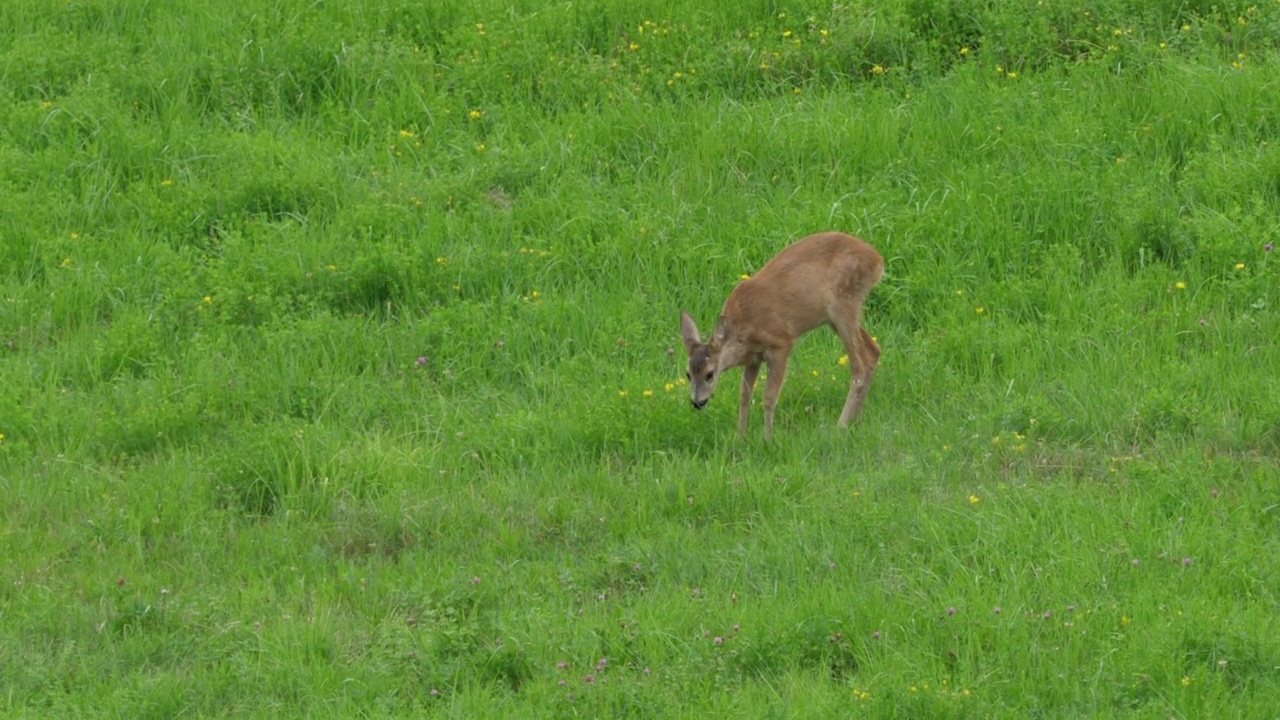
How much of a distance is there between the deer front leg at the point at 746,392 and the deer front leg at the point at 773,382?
0.10 metres

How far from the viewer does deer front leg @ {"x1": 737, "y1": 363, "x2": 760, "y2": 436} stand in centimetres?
1034

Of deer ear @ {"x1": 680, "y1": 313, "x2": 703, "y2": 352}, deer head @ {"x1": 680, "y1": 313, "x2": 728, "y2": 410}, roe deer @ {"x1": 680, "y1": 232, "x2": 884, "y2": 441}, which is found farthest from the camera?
roe deer @ {"x1": 680, "y1": 232, "x2": 884, "y2": 441}

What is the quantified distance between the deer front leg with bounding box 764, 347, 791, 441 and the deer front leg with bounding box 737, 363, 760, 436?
0.32 ft

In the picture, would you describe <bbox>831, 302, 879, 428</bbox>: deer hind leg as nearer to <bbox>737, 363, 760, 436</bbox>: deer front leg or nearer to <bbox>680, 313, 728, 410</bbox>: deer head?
<bbox>737, 363, 760, 436</bbox>: deer front leg

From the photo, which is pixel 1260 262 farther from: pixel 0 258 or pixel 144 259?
pixel 0 258

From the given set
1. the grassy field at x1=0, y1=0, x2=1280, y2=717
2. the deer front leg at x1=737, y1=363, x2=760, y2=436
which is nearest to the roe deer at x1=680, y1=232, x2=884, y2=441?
the deer front leg at x1=737, y1=363, x2=760, y2=436

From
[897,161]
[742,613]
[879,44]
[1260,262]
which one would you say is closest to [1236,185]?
[1260,262]

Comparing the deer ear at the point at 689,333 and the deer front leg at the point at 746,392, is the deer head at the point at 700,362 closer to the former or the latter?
the deer ear at the point at 689,333

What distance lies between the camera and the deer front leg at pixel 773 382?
1021 centimetres

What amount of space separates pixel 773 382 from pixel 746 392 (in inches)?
7.5

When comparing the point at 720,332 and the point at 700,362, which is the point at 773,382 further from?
the point at 700,362

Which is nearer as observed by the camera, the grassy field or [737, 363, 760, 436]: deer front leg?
the grassy field

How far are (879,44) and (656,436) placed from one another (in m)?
4.87

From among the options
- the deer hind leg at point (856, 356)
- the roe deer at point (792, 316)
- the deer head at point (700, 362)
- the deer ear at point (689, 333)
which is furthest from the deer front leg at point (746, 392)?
the deer hind leg at point (856, 356)
